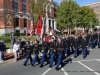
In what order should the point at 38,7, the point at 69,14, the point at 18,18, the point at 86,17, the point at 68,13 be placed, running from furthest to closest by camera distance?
the point at 86,17 < the point at 68,13 < the point at 69,14 < the point at 18,18 < the point at 38,7

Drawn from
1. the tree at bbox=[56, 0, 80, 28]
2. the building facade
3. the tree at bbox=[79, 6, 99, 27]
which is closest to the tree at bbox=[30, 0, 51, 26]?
the building facade

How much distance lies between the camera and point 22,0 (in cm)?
4034

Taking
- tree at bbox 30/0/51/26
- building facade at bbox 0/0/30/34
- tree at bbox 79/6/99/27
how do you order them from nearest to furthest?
1. tree at bbox 30/0/51/26
2. building facade at bbox 0/0/30/34
3. tree at bbox 79/6/99/27

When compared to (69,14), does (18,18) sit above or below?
below

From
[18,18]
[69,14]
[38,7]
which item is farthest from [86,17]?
[38,7]

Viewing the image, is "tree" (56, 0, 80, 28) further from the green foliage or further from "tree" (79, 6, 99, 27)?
"tree" (79, 6, 99, 27)

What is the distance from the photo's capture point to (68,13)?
4178cm

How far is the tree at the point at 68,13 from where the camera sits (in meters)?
40.9

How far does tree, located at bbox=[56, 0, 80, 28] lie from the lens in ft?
134

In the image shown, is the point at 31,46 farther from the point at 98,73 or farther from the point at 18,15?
the point at 18,15

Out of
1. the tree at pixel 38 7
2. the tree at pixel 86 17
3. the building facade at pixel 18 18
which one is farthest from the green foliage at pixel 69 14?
the tree at pixel 38 7

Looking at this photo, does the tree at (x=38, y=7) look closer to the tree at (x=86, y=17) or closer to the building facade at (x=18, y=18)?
the building facade at (x=18, y=18)

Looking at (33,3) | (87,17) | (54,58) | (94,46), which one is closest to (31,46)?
(54,58)

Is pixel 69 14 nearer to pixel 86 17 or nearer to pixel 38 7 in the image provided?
pixel 86 17
